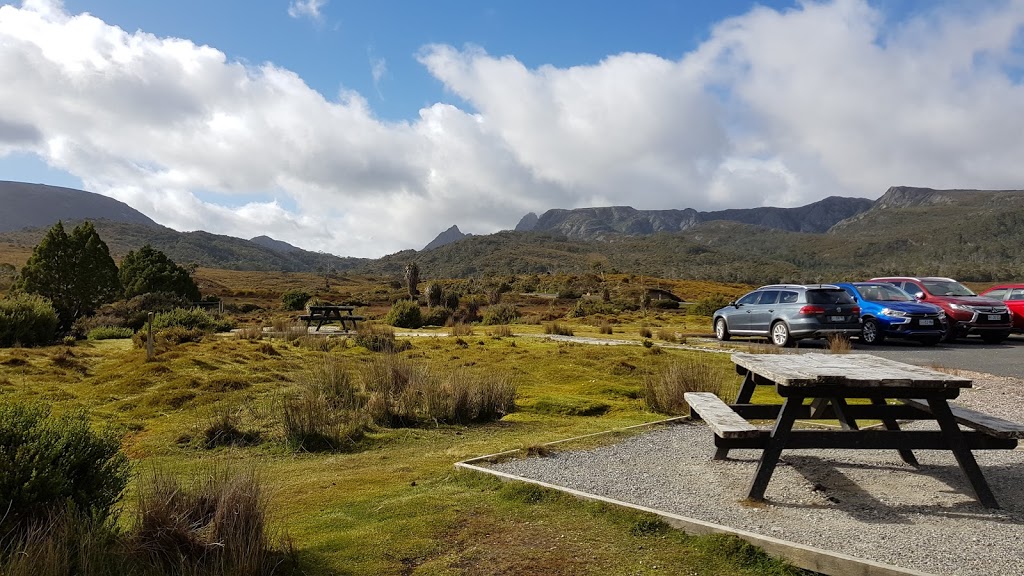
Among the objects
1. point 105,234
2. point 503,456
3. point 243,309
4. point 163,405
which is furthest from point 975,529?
point 105,234

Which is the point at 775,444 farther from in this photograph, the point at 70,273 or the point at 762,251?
the point at 762,251

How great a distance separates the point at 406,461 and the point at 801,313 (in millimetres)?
13775

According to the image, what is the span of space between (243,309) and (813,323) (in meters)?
43.4

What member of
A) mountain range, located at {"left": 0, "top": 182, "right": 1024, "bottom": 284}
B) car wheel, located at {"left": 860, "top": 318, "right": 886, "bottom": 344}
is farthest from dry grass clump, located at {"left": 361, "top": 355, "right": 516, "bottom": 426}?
mountain range, located at {"left": 0, "top": 182, "right": 1024, "bottom": 284}

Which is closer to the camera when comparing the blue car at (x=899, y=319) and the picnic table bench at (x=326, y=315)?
the blue car at (x=899, y=319)

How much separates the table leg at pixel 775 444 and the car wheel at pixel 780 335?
13.7 meters

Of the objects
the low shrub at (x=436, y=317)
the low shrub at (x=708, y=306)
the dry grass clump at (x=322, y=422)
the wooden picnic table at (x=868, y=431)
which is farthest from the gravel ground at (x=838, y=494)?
Result: the low shrub at (x=708, y=306)

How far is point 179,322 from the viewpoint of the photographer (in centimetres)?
2400

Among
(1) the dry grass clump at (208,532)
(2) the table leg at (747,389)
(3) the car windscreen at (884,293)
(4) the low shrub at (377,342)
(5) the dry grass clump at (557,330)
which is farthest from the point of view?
(5) the dry grass clump at (557,330)

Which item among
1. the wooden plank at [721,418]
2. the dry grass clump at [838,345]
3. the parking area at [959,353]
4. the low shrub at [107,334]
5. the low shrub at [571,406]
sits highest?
the wooden plank at [721,418]

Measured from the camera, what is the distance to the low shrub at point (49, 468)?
3.55m

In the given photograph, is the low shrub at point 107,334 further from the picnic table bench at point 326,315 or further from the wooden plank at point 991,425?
the wooden plank at point 991,425

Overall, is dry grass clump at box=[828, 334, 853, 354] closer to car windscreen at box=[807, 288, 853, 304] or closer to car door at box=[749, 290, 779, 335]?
car windscreen at box=[807, 288, 853, 304]

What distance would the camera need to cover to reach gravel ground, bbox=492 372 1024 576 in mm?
3992
